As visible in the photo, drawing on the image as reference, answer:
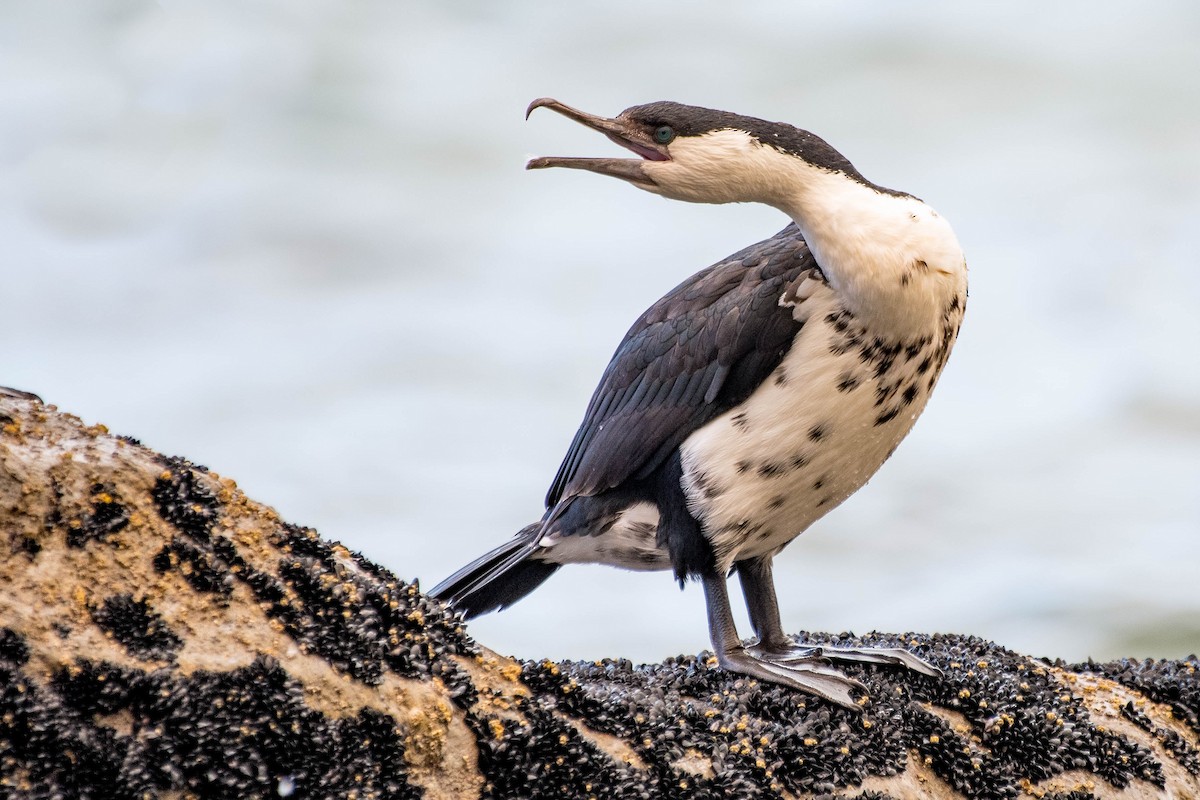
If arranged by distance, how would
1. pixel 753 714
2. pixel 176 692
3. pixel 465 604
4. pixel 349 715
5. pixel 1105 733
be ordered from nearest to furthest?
pixel 176 692 < pixel 349 715 < pixel 753 714 < pixel 1105 733 < pixel 465 604

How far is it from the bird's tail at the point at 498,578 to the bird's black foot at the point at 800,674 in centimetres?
63

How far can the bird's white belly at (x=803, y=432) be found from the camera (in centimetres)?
313

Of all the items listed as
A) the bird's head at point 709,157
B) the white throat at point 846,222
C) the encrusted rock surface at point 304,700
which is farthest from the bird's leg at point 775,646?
the bird's head at point 709,157

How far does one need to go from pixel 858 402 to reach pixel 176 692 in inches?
65.8

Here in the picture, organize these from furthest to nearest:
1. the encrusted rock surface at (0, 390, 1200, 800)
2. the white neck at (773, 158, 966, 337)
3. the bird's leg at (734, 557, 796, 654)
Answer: the bird's leg at (734, 557, 796, 654), the white neck at (773, 158, 966, 337), the encrusted rock surface at (0, 390, 1200, 800)

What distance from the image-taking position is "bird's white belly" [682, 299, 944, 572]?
10.3ft

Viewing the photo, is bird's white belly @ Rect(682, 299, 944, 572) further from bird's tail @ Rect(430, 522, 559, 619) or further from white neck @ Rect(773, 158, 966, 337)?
bird's tail @ Rect(430, 522, 559, 619)

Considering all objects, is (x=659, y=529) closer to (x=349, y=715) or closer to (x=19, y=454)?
(x=349, y=715)

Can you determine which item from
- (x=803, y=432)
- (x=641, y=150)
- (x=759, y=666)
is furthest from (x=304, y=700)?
(x=641, y=150)

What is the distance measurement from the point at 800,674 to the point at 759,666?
0.10 meters

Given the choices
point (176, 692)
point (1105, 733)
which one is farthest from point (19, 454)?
point (1105, 733)

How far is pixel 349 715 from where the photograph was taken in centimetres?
236

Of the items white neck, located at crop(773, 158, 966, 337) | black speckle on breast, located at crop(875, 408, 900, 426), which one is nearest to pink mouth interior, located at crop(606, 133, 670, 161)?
white neck, located at crop(773, 158, 966, 337)

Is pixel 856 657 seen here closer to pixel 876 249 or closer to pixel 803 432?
pixel 803 432
